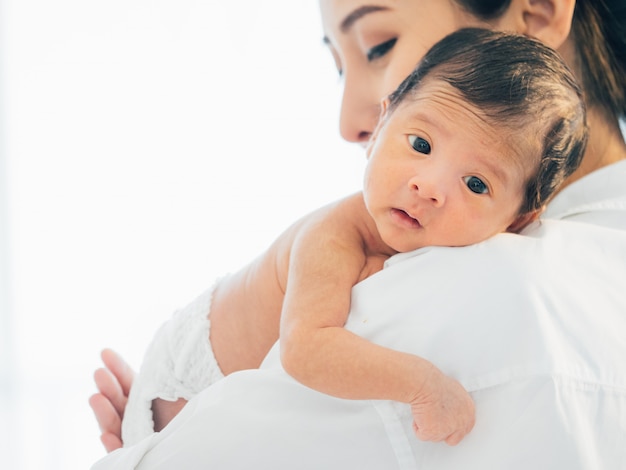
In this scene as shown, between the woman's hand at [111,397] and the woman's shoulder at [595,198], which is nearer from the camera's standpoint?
the woman's shoulder at [595,198]

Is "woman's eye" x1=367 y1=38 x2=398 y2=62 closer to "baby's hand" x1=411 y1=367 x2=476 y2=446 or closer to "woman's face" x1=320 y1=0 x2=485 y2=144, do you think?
"woman's face" x1=320 y1=0 x2=485 y2=144

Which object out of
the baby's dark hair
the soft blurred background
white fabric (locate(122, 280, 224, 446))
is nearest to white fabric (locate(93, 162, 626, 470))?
the baby's dark hair

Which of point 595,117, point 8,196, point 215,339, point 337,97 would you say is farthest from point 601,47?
point 8,196

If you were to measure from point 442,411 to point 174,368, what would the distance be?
688 millimetres

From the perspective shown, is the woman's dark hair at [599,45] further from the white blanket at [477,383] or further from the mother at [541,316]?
the white blanket at [477,383]

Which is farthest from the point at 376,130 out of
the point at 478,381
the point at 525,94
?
the point at 478,381

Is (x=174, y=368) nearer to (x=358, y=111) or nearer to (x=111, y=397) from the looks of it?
(x=111, y=397)

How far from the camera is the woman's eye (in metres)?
1.40

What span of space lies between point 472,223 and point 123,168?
220cm

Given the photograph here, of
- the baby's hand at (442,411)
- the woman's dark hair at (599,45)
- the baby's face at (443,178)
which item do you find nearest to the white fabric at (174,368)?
the baby's face at (443,178)

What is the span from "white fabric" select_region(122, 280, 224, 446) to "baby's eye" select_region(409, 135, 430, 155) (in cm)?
54

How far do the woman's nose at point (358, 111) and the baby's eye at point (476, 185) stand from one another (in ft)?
1.47

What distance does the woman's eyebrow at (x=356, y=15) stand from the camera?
1.36 metres

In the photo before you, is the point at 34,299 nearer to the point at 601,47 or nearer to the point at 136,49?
the point at 136,49
